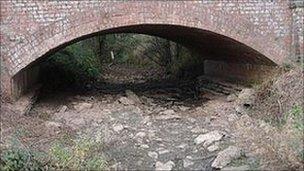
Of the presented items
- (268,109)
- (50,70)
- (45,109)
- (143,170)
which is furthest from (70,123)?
(50,70)

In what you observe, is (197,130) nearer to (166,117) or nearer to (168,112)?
(166,117)

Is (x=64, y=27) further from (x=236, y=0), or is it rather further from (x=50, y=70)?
(x=50, y=70)

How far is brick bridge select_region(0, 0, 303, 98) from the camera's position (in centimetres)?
941

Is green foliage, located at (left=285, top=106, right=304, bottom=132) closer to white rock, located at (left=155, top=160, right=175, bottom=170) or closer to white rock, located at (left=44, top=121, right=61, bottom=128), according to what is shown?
white rock, located at (left=155, top=160, right=175, bottom=170)

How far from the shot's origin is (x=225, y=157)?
24.6 ft

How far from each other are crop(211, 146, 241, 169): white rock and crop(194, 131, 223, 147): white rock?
862mm

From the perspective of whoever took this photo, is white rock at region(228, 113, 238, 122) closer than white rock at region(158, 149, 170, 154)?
No

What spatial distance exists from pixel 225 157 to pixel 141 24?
373cm

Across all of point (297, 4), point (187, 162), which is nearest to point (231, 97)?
point (297, 4)

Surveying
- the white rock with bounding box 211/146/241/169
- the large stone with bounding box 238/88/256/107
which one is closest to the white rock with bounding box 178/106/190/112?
the large stone with bounding box 238/88/256/107

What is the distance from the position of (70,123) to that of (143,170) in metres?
2.68

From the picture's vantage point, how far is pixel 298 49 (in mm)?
10906

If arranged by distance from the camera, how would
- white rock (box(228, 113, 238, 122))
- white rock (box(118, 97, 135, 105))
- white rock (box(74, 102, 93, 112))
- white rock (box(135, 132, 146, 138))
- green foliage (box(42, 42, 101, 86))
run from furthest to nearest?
green foliage (box(42, 42, 101, 86)), white rock (box(118, 97, 135, 105)), white rock (box(74, 102, 93, 112)), white rock (box(228, 113, 238, 122)), white rock (box(135, 132, 146, 138))

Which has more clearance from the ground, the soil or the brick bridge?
the brick bridge
